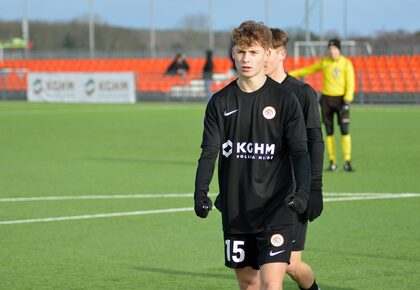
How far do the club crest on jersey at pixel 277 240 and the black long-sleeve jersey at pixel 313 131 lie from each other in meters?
0.70

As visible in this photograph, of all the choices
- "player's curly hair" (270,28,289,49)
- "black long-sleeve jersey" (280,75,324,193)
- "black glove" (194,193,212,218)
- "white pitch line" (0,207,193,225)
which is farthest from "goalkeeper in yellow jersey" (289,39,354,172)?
"black glove" (194,193,212,218)

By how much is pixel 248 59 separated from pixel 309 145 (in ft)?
3.33

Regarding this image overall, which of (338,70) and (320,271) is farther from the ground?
(338,70)

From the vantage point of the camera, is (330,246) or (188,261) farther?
(330,246)

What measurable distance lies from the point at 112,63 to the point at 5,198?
47.1 metres

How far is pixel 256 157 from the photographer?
22.5 ft

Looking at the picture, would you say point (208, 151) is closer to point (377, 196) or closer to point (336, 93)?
point (377, 196)

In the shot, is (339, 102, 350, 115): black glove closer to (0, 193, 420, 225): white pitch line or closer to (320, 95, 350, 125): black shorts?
(320, 95, 350, 125): black shorts

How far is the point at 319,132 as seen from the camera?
24.7 ft

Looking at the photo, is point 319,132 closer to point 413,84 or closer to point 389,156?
point 389,156

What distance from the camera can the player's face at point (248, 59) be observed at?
6777mm

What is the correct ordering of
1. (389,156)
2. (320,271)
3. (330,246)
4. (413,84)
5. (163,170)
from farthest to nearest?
(413,84) → (389,156) → (163,170) → (330,246) → (320,271)

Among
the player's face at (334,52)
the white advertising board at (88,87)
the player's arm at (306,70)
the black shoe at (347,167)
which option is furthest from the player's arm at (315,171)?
the white advertising board at (88,87)

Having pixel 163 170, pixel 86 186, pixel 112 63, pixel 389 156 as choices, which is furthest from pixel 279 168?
pixel 112 63
